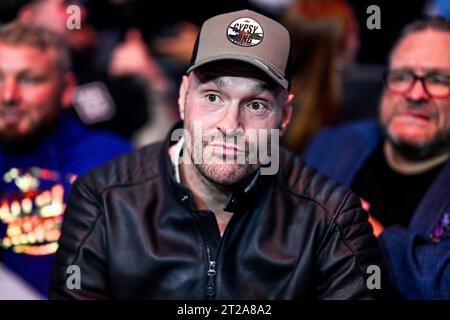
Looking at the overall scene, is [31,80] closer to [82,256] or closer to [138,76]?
[82,256]

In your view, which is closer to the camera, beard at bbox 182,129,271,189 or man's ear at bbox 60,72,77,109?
beard at bbox 182,129,271,189

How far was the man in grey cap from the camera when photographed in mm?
1960

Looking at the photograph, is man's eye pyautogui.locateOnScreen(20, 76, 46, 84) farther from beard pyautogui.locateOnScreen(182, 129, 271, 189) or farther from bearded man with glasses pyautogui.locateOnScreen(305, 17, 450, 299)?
bearded man with glasses pyautogui.locateOnScreen(305, 17, 450, 299)

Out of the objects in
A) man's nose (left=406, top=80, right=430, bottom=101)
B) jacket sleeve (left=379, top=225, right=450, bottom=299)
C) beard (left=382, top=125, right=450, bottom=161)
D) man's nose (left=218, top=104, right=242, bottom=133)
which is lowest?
jacket sleeve (left=379, top=225, right=450, bottom=299)

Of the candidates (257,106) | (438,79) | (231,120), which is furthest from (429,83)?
(231,120)

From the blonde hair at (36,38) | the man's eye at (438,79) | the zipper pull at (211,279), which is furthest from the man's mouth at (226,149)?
the blonde hair at (36,38)

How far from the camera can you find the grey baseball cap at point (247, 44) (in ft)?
6.34

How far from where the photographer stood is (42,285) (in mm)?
2600

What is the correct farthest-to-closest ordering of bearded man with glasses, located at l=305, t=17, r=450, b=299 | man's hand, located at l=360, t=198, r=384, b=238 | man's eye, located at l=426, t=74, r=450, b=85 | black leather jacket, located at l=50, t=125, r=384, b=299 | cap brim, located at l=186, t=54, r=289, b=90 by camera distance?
1. man's eye, located at l=426, t=74, r=450, b=85
2. bearded man with glasses, located at l=305, t=17, r=450, b=299
3. man's hand, located at l=360, t=198, r=384, b=238
4. black leather jacket, located at l=50, t=125, r=384, b=299
5. cap brim, located at l=186, t=54, r=289, b=90

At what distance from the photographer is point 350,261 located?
200 cm

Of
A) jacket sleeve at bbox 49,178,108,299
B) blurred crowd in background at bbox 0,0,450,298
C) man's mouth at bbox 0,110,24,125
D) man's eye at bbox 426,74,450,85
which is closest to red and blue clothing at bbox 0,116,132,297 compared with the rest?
blurred crowd in background at bbox 0,0,450,298

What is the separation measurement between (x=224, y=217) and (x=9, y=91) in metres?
1.23

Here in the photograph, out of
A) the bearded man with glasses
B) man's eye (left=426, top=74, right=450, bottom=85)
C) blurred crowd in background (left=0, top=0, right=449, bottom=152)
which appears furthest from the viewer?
blurred crowd in background (left=0, top=0, right=449, bottom=152)

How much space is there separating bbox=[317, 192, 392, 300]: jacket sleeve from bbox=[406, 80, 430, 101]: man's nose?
84 centimetres
